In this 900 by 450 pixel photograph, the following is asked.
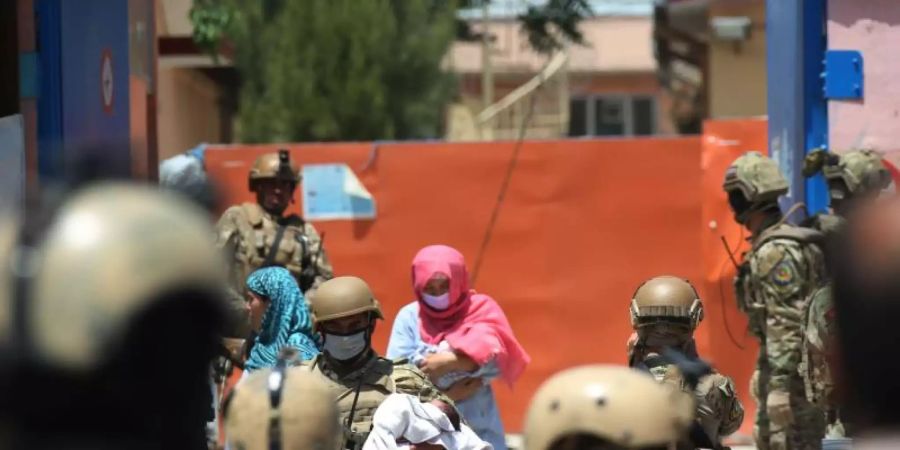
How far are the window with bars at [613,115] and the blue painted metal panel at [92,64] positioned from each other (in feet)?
90.7

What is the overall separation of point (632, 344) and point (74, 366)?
3.90 meters

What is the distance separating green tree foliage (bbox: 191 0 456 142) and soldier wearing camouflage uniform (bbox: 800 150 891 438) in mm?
13028

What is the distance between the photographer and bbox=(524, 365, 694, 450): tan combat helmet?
2289mm

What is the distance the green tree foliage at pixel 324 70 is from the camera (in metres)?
20.4

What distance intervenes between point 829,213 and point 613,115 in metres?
28.7

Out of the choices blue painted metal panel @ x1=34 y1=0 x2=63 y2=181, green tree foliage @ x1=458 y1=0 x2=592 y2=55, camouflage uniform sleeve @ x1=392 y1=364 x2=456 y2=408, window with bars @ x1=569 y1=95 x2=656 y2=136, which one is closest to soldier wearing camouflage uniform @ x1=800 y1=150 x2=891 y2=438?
camouflage uniform sleeve @ x1=392 y1=364 x2=456 y2=408

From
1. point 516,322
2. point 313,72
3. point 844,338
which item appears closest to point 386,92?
point 313,72

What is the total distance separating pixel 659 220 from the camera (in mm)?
10258

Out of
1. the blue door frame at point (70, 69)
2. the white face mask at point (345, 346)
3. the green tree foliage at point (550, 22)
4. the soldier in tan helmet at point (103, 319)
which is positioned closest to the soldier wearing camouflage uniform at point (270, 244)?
the blue door frame at point (70, 69)

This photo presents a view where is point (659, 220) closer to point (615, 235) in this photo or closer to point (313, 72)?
point (615, 235)

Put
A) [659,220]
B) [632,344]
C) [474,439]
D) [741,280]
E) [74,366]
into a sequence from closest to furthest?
1. [74,366]
2. [474,439]
3. [632,344]
4. [741,280]
5. [659,220]

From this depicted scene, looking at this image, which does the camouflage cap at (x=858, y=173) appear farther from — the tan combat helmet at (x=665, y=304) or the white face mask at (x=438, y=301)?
the tan combat helmet at (x=665, y=304)

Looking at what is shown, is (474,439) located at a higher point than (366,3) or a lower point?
lower

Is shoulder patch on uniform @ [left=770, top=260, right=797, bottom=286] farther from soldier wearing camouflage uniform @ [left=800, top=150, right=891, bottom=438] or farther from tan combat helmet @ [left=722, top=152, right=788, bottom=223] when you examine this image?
tan combat helmet @ [left=722, top=152, right=788, bottom=223]
